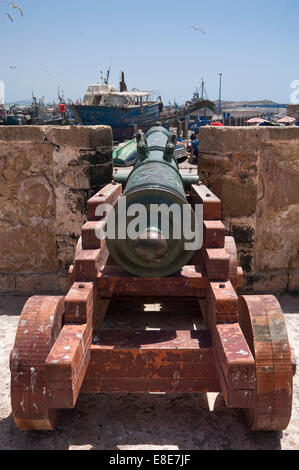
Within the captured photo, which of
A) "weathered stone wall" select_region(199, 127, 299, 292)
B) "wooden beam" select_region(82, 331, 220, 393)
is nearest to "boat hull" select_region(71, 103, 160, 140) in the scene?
"weathered stone wall" select_region(199, 127, 299, 292)

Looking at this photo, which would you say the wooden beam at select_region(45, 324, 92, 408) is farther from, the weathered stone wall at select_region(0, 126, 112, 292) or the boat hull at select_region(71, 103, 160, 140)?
the boat hull at select_region(71, 103, 160, 140)

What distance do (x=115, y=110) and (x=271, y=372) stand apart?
26.5 meters

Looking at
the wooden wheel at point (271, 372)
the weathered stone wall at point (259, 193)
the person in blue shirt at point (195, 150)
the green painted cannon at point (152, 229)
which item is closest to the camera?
the wooden wheel at point (271, 372)

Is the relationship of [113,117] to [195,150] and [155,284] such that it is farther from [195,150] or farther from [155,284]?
[155,284]

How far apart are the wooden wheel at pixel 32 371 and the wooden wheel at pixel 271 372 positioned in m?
1.17

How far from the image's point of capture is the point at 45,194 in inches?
194

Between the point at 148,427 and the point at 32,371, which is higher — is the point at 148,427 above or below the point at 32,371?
below

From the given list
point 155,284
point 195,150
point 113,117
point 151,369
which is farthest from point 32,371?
point 113,117

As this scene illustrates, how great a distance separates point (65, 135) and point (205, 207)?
6.71 ft

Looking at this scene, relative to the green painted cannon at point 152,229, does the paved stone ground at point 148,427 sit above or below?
below

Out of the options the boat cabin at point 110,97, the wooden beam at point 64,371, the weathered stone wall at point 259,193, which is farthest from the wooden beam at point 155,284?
the boat cabin at point 110,97

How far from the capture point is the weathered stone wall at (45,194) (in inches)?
189

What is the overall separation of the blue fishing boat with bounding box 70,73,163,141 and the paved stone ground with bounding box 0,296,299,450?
23.1m

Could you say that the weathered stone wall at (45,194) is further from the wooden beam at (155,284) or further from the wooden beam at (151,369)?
the wooden beam at (151,369)
